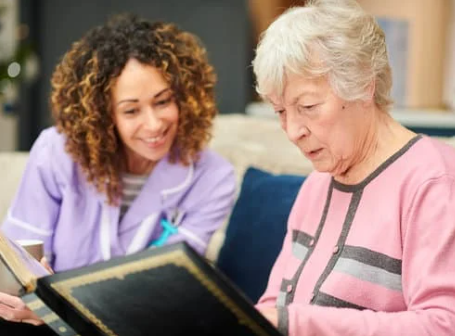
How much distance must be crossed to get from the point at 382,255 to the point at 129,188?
103 cm

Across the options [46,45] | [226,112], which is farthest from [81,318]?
[46,45]

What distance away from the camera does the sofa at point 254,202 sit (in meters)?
2.10

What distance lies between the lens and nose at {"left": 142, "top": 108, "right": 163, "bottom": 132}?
2020mm

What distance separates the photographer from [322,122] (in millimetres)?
1397

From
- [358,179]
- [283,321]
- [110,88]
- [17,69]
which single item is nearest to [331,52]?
[358,179]

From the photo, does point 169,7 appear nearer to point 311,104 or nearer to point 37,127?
point 37,127

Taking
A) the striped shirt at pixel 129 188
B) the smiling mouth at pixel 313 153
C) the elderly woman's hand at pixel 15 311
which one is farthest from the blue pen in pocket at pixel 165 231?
the smiling mouth at pixel 313 153

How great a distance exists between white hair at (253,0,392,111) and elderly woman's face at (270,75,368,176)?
0.02 m

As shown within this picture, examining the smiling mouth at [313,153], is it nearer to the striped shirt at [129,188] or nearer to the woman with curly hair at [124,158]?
the woman with curly hair at [124,158]

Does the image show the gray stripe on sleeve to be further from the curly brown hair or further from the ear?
the curly brown hair

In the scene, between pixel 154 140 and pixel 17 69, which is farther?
pixel 17 69

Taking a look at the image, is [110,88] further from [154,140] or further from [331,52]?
[331,52]

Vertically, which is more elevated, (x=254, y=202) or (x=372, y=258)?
(x=372, y=258)

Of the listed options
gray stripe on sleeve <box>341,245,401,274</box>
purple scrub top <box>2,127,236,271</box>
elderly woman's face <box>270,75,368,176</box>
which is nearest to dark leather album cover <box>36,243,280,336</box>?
gray stripe on sleeve <box>341,245,401,274</box>
